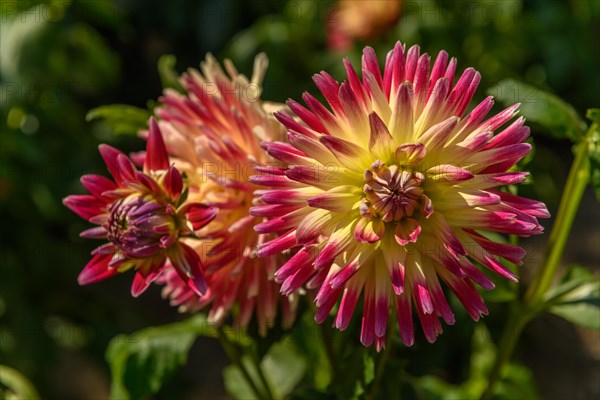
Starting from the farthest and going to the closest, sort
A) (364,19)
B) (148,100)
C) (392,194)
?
(364,19), (148,100), (392,194)

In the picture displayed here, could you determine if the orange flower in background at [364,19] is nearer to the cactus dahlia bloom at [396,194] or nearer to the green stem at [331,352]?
the green stem at [331,352]

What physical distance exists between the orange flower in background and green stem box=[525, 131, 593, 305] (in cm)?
118

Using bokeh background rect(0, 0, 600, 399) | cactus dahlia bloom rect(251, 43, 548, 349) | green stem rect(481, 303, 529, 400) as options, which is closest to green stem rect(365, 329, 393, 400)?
cactus dahlia bloom rect(251, 43, 548, 349)

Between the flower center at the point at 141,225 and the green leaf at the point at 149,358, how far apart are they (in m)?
0.34

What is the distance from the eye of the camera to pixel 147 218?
0.89m

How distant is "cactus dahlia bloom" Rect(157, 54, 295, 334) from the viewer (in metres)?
0.97

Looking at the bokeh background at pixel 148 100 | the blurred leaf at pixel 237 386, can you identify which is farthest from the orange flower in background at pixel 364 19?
the blurred leaf at pixel 237 386

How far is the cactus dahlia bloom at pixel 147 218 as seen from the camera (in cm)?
89

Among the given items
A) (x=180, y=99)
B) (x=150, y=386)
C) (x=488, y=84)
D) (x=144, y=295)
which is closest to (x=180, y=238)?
(x=180, y=99)

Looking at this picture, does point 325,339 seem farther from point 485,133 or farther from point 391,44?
point 391,44

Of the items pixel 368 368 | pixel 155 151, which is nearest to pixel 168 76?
pixel 155 151

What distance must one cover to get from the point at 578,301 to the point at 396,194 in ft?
1.64

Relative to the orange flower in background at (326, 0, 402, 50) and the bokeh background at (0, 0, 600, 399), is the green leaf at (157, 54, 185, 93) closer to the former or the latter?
the bokeh background at (0, 0, 600, 399)

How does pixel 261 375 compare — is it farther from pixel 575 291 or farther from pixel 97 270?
pixel 575 291
